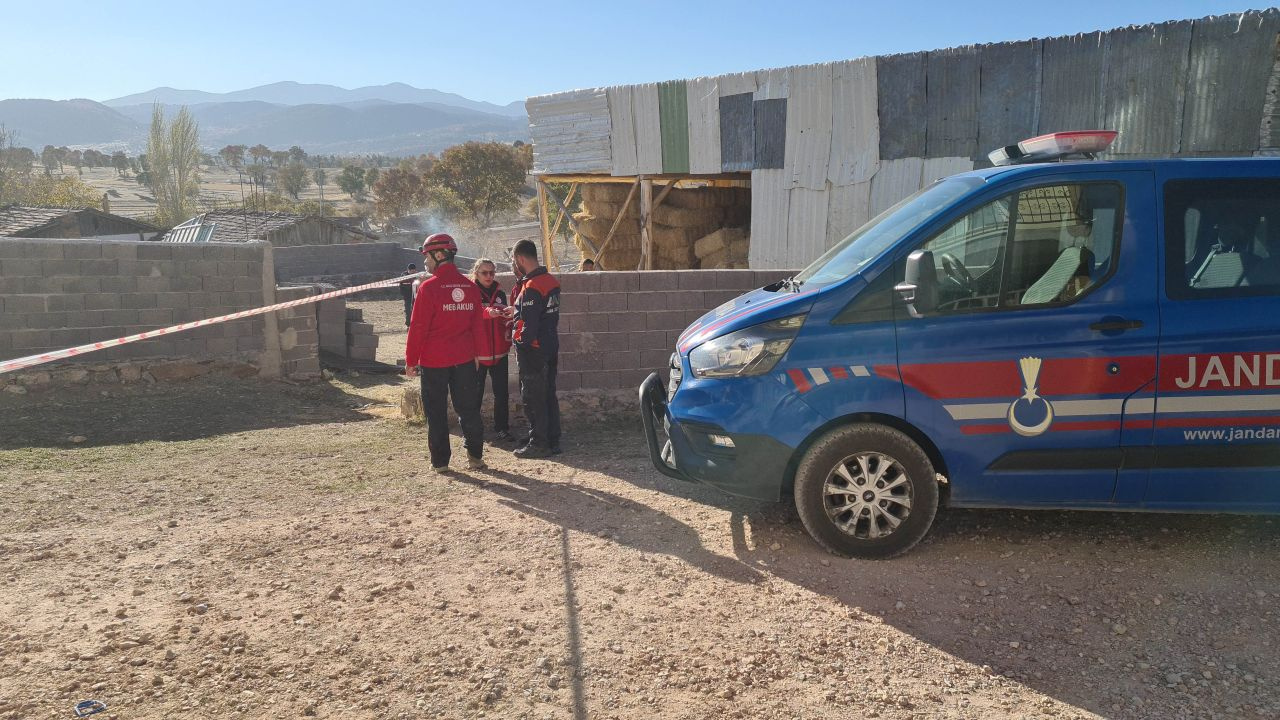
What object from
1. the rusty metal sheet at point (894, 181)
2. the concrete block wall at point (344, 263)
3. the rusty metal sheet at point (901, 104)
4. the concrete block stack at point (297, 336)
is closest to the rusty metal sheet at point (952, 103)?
the rusty metal sheet at point (901, 104)

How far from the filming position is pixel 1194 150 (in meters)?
8.81

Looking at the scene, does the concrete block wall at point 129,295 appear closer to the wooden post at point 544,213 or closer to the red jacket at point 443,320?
the red jacket at point 443,320

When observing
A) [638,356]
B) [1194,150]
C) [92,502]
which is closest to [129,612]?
[92,502]

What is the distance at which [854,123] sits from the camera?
11.6 m

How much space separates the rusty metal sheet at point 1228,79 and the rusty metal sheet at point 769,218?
5242 mm

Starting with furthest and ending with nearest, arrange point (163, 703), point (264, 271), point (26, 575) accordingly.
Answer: point (264, 271) < point (26, 575) < point (163, 703)

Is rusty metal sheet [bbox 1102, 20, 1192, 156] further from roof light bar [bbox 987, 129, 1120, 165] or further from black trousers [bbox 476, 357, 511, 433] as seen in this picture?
black trousers [bbox 476, 357, 511, 433]

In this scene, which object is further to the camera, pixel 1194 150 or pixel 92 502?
pixel 1194 150

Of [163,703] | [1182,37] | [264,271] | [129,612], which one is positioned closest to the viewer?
[163,703]

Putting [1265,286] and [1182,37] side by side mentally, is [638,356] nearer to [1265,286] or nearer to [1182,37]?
[1265,286]

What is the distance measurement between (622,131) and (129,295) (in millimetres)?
8538

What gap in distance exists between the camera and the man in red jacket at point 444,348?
20.1 feet

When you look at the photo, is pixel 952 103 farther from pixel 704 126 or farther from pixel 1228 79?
pixel 704 126

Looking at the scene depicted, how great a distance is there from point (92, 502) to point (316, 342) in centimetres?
518
